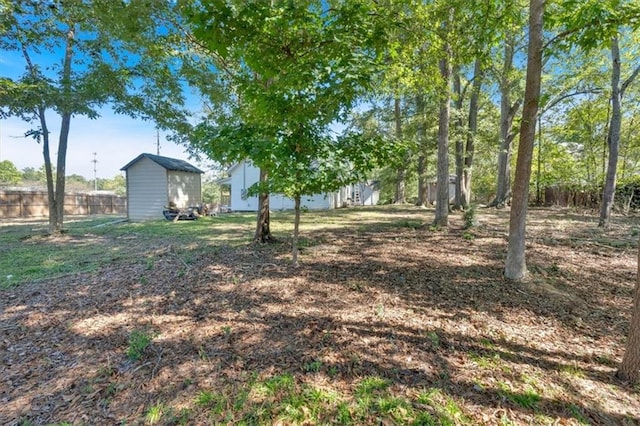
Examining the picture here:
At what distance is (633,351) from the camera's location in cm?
221

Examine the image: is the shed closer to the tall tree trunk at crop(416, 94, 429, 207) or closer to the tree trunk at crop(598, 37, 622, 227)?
the tall tree trunk at crop(416, 94, 429, 207)

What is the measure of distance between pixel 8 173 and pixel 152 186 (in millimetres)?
40808

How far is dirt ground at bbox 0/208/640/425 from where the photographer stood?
2.08 meters

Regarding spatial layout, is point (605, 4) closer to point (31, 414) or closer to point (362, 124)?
point (31, 414)

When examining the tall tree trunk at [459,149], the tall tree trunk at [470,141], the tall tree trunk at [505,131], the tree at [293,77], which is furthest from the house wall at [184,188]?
the tall tree trunk at [505,131]

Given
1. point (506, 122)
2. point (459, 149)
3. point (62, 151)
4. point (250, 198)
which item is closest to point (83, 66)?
point (62, 151)

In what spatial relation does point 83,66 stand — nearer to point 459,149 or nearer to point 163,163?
point 163,163

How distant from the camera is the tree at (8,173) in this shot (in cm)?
3848

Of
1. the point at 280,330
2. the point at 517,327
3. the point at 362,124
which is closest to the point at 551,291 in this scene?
the point at 517,327

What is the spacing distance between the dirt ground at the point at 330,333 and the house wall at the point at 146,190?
404 inches

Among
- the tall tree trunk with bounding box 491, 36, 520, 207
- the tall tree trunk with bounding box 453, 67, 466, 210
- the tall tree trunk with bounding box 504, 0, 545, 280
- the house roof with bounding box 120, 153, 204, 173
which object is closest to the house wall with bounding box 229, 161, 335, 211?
the house roof with bounding box 120, 153, 204, 173

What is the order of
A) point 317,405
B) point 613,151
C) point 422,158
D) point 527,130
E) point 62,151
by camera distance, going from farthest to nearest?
1. point 422,158
2. point 62,151
3. point 613,151
4. point 527,130
5. point 317,405

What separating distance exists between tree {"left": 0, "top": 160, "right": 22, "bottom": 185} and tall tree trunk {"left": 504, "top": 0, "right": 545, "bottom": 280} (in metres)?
53.3

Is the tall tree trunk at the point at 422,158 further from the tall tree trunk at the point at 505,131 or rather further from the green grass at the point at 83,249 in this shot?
the green grass at the point at 83,249
